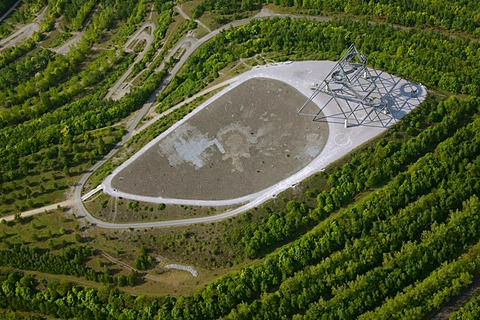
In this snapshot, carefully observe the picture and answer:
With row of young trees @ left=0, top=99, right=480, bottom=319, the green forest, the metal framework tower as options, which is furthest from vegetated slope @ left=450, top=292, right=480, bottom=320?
the metal framework tower

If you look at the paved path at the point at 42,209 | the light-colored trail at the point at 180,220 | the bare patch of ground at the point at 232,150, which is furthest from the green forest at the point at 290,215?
the bare patch of ground at the point at 232,150

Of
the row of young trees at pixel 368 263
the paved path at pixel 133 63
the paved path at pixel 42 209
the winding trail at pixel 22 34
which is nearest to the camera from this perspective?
the row of young trees at pixel 368 263

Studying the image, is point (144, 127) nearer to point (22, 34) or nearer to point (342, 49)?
point (342, 49)

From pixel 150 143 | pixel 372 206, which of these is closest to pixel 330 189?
pixel 372 206

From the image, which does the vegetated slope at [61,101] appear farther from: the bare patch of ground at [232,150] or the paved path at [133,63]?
the bare patch of ground at [232,150]

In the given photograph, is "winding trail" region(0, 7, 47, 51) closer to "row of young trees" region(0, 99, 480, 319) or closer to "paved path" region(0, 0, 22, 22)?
"paved path" region(0, 0, 22, 22)

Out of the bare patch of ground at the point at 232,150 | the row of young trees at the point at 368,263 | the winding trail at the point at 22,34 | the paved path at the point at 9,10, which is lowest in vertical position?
the row of young trees at the point at 368,263

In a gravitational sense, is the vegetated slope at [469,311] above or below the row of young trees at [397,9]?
below
